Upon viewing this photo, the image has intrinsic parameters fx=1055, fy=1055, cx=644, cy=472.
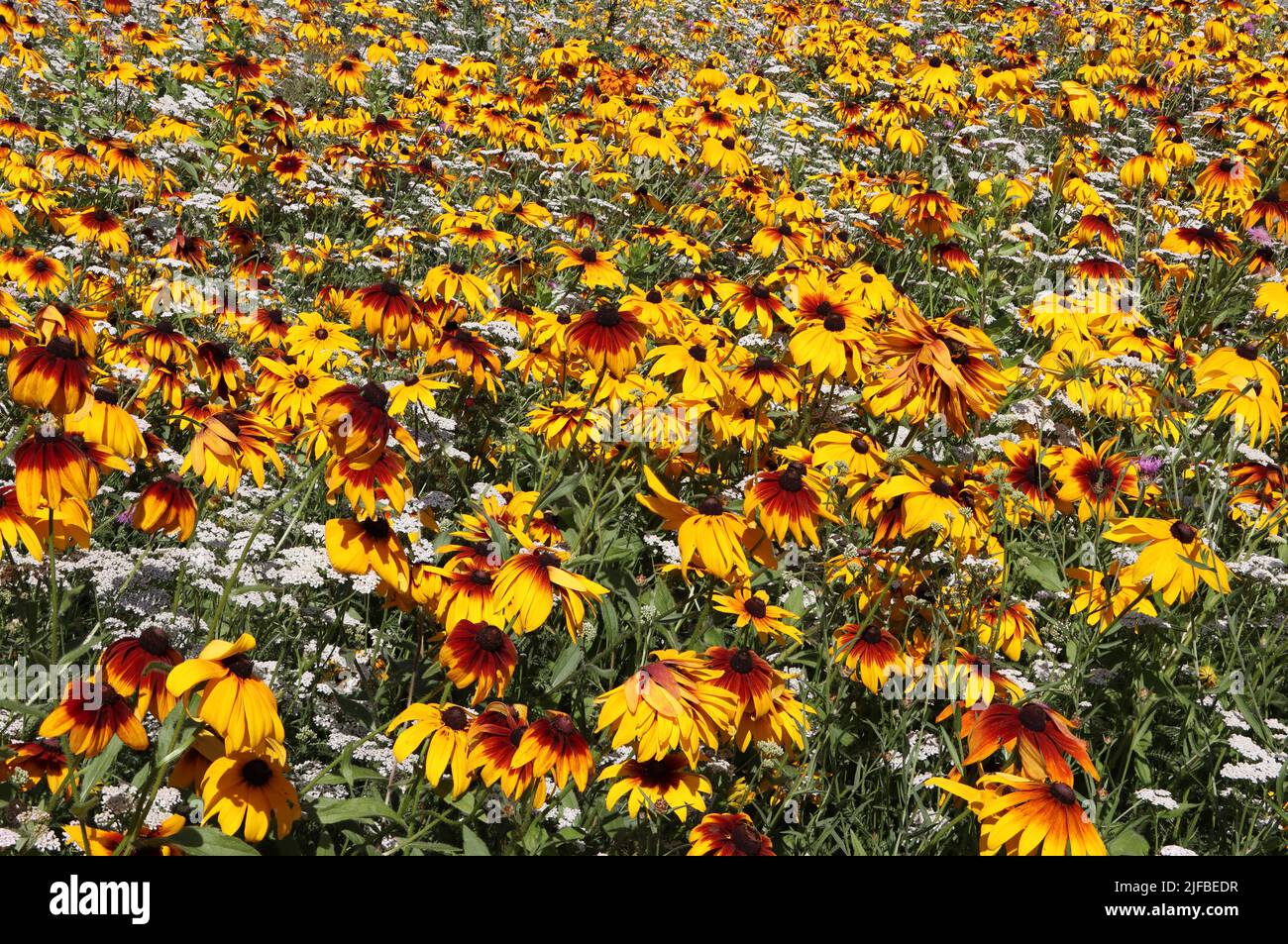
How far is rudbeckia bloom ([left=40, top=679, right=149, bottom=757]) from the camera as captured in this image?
6.52 feet

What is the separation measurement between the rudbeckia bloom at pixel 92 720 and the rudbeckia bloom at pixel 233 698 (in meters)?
0.29

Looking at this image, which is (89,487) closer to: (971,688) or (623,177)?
(971,688)

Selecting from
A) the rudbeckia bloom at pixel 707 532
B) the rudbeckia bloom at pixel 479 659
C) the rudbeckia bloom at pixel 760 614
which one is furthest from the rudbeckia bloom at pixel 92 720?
the rudbeckia bloom at pixel 760 614

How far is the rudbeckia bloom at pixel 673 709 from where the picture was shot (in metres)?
2.04

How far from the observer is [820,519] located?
9.87ft

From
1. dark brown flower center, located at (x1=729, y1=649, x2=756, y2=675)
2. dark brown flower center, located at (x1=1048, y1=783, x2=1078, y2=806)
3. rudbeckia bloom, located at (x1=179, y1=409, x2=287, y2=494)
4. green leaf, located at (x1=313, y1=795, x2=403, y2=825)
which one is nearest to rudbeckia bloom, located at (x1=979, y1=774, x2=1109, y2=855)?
dark brown flower center, located at (x1=1048, y1=783, x2=1078, y2=806)

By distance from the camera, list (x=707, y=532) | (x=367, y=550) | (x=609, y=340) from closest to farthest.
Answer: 1. (x=367, y=550)
2. (x=707, y=532)
3. (x=609, y=340)

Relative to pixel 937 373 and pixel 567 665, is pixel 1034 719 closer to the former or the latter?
pixel 937 373

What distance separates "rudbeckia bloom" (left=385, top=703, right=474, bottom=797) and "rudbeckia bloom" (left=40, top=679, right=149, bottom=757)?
49 cm

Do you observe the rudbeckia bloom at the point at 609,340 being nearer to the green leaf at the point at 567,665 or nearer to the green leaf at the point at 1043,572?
the green leaf at the point at 567,665

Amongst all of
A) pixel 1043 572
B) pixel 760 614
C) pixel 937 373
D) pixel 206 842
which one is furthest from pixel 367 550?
pixel 1043 572

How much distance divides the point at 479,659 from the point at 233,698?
1.75 feet

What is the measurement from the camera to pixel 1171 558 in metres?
2.88
